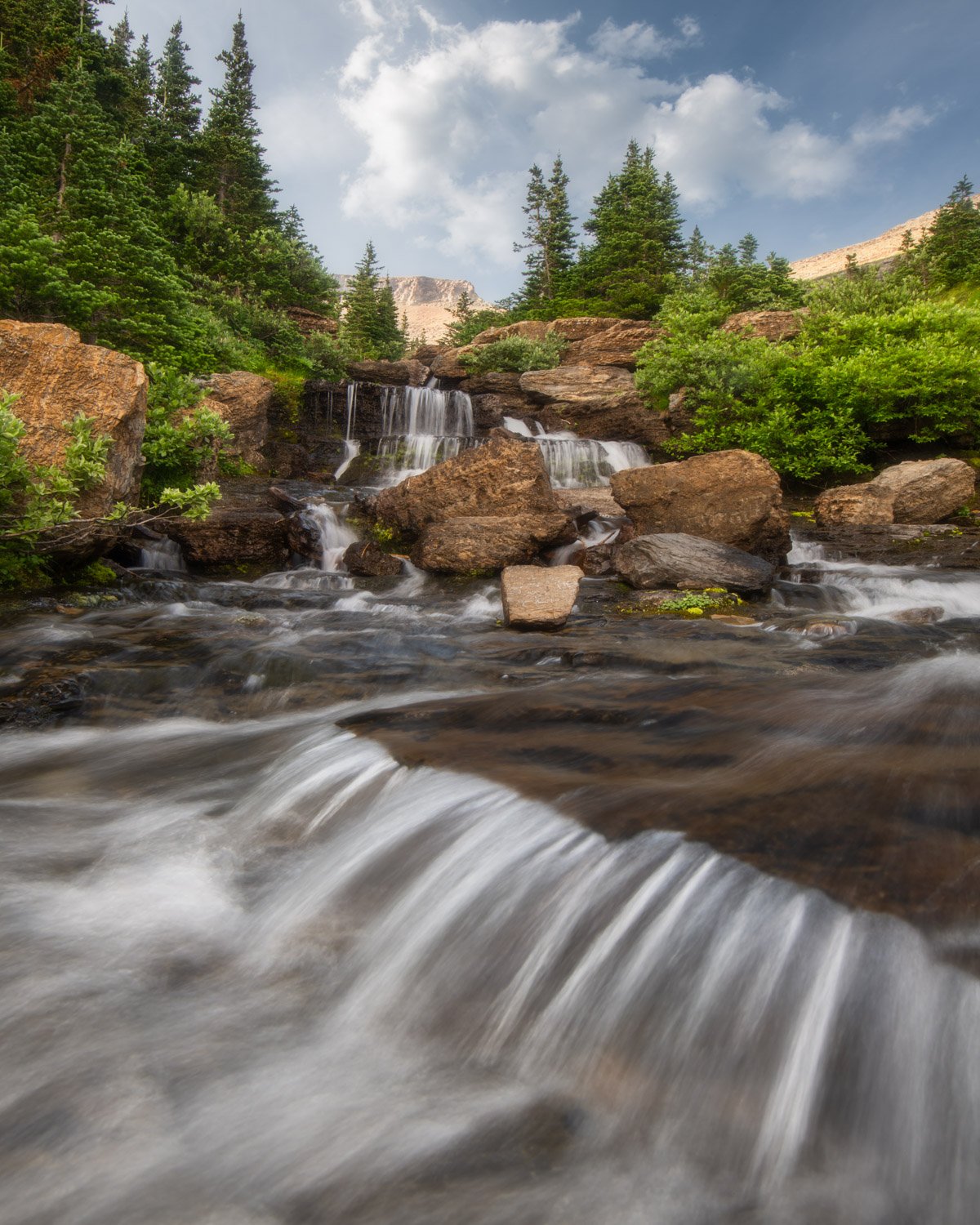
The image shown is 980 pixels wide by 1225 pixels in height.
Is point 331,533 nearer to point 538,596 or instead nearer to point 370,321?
point 538,596

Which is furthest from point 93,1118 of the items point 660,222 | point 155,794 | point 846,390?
point 660,222

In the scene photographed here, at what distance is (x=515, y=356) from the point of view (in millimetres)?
27125

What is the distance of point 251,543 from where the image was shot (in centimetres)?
1108

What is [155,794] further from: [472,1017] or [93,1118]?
[472,1017]

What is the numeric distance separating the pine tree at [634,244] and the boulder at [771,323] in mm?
8128

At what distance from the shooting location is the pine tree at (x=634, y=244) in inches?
1314

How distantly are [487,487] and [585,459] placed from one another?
8.39 m

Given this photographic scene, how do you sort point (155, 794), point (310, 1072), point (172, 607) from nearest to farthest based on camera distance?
1. point (310, 1072)
2. point (155, 794)
3. point (172, 607)

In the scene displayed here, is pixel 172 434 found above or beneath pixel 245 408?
beneath

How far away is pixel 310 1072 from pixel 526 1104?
0.69 meters

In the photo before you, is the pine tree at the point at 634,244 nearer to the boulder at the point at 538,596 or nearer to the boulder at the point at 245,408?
the boulder at the point at 245,408

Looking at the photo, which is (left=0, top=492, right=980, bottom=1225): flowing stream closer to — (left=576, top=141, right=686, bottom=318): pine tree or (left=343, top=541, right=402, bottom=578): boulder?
(left=343, top=541, right=402, bottom=578): boulder

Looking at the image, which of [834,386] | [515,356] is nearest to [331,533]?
[834,386]

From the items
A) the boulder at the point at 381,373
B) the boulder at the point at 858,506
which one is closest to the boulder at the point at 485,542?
the boulder at the point at 858,506
